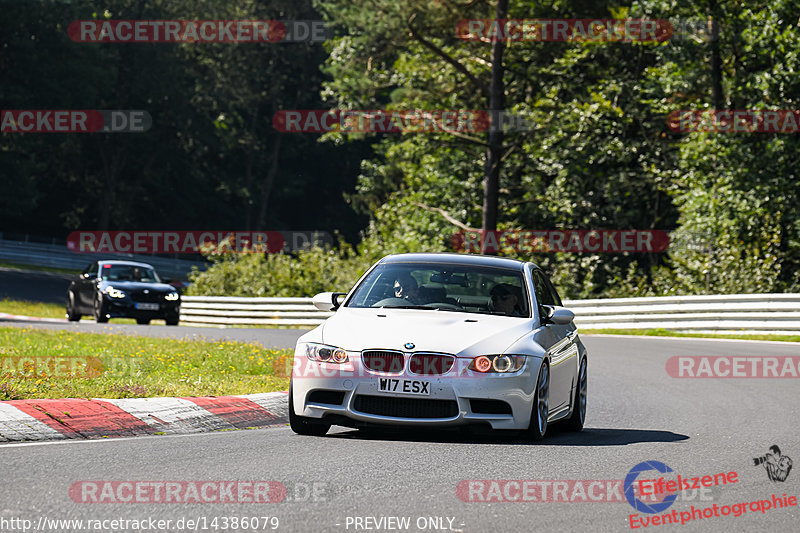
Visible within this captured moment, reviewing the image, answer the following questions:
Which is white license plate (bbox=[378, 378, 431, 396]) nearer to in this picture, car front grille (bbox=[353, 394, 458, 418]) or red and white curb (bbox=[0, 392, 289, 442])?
car front grille (bbox=[353, 394, 458, 418])

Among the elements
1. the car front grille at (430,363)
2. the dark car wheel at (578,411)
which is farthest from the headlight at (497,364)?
the dark car wheel at (578,411)

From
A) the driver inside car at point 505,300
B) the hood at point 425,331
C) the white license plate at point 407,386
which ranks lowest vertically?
the white license plate at point 407,386

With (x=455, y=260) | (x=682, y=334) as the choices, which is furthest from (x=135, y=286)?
(x=455, y=260)

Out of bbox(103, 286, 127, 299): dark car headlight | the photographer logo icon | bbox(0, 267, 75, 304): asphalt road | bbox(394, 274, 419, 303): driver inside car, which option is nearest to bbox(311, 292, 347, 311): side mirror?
bbox(394, 274, 419, 303): driver inside car

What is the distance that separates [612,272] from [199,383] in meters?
26.2

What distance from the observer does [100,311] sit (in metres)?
Answer: 29.3

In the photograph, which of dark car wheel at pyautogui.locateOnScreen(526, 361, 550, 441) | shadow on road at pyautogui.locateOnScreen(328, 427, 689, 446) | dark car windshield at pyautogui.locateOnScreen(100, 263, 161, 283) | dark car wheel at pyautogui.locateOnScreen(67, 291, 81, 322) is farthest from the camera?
dark car wheel at pyautogui.locateOnScreen(67, 291, 81, 322)

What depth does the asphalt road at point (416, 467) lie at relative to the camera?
6.34 meters

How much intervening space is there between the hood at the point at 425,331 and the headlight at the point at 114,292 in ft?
66.5

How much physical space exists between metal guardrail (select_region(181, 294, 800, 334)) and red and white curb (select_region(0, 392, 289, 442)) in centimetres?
1574

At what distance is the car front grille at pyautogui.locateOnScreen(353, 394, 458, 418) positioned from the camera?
358 inches

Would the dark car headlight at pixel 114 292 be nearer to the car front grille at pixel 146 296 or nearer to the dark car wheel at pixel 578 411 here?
the car front grille at pixel 146 296

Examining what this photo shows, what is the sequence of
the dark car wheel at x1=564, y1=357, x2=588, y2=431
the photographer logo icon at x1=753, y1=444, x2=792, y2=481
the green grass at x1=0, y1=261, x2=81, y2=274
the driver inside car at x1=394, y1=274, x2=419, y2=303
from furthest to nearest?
the green grass at x1=0, y1=261, x2=81, y2=274
the dark car wheel at x1=564, y1=357, x2=588, y2=431
the driver inside car at x1=394, y1=274, x2=419, y2=303
the photographer logo icon at x1=753, y1=444, x2=792, y2=481

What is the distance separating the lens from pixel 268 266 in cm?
3928
